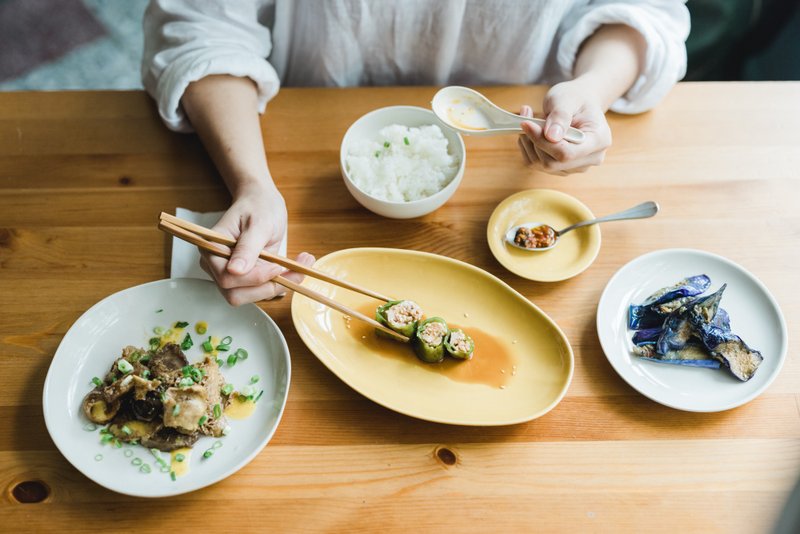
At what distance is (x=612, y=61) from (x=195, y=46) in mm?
1201

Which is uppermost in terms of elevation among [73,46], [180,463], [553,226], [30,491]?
[553,226]

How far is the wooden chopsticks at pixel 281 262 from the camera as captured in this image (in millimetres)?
1257

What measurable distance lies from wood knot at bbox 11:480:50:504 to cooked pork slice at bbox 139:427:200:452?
0.24 metres

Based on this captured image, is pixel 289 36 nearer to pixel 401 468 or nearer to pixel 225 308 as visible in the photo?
pixel 225 308

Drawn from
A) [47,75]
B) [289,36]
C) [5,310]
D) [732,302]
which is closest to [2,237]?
[5,310]

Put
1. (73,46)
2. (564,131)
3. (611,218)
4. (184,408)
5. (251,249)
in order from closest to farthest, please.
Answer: (184,408)
(251,249)
(564,131)
(611,218)
(73,46)

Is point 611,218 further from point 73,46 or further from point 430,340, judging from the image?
point 73,46

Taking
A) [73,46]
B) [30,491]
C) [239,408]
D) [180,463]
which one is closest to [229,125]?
[239,408]

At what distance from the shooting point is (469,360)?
4.56ft

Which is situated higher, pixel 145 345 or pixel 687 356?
pixel 687 356

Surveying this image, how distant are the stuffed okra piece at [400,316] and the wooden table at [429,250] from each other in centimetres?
19

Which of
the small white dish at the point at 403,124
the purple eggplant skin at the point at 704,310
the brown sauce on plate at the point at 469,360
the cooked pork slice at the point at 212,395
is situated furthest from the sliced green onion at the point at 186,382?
the purple eggplant skin at the point at 704,310

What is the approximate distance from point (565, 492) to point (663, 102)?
1.26 m

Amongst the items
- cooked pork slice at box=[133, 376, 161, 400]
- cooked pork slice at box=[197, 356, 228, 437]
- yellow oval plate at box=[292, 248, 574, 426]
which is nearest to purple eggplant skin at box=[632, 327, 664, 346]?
yellow oval plate at box=[292, 248, 574, 426]
